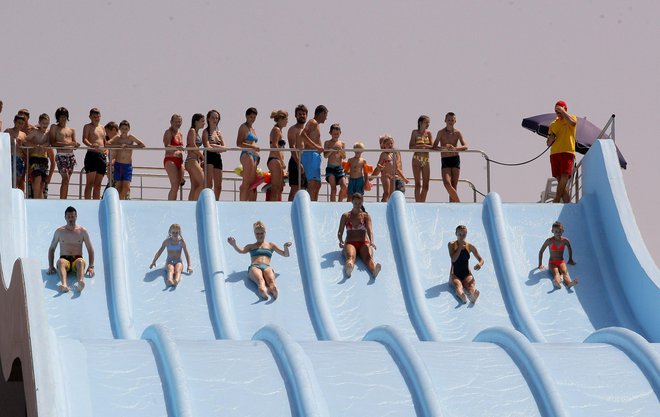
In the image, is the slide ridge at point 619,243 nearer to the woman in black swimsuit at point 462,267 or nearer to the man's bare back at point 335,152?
the woman in black swimsuit at point 462,267

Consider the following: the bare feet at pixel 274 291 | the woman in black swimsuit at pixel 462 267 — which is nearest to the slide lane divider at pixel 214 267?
the bare feet at pixel 274 291

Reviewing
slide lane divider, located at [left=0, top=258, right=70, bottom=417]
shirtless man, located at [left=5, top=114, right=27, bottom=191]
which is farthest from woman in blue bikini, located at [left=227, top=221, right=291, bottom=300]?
slide lane divider, located at [left=0, top=258, right=70, bottom=417]

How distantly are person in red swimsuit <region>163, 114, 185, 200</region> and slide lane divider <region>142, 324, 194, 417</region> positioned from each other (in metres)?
5.47

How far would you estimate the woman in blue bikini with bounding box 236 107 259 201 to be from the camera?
18.9 meters

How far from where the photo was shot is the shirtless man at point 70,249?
1712cm

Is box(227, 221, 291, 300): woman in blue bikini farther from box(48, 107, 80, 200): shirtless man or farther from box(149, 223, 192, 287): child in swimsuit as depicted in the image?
box(48, 107, 80, 200): shirtless man

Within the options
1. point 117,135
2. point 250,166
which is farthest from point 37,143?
point 250,166

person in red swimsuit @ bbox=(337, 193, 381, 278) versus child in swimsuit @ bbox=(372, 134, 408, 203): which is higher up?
child in swimsuit @ bbox=(372, 134, 408, 203)

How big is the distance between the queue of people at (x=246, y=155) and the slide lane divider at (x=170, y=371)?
17.2 feet

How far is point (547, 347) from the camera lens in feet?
46.4

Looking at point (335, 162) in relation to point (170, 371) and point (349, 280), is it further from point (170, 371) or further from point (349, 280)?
point (170, 371)

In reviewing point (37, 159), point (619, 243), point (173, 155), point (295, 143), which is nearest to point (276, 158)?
point (295, 143)

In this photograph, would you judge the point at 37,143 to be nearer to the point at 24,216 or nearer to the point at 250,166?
the point at 24,216

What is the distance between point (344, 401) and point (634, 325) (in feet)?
18.0
